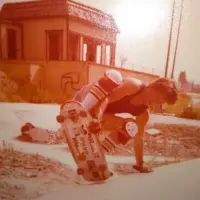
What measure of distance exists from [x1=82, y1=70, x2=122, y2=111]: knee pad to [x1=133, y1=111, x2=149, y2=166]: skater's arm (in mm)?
A: 257

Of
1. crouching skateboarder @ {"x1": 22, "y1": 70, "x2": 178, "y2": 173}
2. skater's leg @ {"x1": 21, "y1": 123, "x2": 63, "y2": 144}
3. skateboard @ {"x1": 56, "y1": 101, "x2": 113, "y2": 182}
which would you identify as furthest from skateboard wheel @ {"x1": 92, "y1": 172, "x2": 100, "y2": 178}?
skater's leg @ {"x1": 21, "y1": 123, "x2": 63, "y2": 144}

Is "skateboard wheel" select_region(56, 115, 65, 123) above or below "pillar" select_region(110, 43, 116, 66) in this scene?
below

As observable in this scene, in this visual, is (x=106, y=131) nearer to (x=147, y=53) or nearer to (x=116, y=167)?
(x=116, y=167)

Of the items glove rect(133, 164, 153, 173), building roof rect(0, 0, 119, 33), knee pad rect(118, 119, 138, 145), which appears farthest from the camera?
glove rect(133, 164, 153, 173)

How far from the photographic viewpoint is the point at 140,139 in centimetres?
171

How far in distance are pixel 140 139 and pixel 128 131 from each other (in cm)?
11

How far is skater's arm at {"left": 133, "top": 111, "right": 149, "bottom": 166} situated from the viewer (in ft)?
5.47

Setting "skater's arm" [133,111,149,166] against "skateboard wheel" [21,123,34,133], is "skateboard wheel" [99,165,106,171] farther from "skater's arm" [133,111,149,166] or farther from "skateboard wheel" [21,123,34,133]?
"skateboard wheel" [21,123,34,133]

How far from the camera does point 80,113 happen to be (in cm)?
160

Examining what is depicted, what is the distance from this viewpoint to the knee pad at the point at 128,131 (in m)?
1.63

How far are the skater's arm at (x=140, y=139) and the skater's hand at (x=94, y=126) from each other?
242mm

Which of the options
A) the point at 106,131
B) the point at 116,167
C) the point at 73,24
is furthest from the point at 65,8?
the point at 116,167

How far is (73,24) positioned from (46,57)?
245mm

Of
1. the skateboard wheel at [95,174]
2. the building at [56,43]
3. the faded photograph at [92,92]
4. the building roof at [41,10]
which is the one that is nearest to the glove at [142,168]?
the faded photograph at [92,92]
